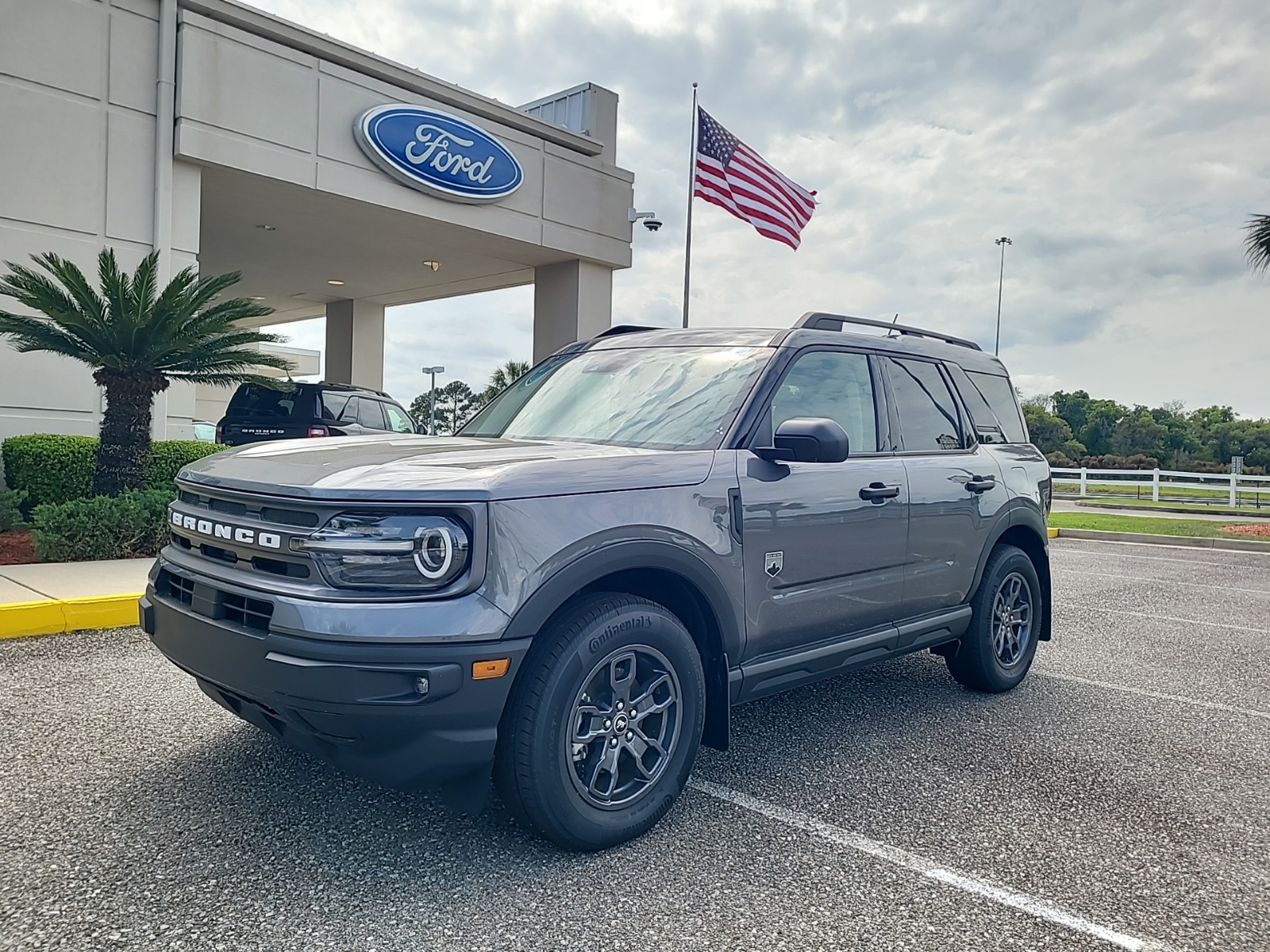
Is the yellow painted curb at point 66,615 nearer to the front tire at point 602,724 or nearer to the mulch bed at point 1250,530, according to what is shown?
the front tire at point 602,724

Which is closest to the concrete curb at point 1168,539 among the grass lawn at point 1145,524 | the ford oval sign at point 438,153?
the grass lawn at point 1145,524

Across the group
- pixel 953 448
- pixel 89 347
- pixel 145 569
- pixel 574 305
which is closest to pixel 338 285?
pixel 574 305

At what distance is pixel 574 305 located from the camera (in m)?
16.5

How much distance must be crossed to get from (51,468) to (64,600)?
4287mm

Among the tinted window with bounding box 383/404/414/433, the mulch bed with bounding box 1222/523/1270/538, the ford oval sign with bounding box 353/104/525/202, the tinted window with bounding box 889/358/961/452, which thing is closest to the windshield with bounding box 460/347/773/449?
the tinted window with bounding box 889/358/961/452

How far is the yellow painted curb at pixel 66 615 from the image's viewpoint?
555 cm

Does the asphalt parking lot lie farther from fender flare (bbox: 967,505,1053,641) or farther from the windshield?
the windshield

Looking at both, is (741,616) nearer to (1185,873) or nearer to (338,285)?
(1185,873)

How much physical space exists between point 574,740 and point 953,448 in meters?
2.86

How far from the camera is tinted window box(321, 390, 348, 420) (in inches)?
441

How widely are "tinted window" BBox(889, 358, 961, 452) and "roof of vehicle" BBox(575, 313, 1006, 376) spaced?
0.33 ft

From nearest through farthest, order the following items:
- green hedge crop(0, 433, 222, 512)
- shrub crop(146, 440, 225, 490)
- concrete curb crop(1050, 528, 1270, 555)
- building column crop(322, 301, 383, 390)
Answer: green hedge crop(0, 433, 222, 512), shrub crop(146, 440, 225, 490), concrete curb crop(1050, 528, 1270, 555), building column crop(322, 301, 383, 390)

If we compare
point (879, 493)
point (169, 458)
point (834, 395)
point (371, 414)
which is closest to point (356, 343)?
point (371, 414)

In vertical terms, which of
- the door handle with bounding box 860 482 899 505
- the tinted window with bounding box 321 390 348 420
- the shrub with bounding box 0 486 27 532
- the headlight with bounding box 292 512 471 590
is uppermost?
the tinted window with bounding box 321 390 348 420
